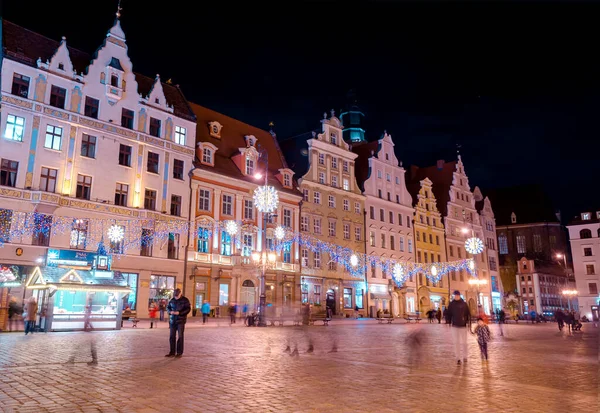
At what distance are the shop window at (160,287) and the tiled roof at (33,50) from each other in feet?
44.4

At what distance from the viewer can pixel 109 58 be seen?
38.4 metres

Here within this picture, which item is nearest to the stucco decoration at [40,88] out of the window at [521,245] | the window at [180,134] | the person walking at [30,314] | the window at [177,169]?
the window at [180,134]

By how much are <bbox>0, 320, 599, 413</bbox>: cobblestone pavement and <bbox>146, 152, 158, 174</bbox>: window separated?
83.7 feet

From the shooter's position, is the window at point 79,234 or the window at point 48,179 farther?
the window at point 79,234

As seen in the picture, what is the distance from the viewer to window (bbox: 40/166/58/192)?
3309cm

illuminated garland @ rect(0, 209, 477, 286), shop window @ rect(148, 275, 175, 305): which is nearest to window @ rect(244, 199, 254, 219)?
illuminated garland @ rect(0, 209, 477, 286)

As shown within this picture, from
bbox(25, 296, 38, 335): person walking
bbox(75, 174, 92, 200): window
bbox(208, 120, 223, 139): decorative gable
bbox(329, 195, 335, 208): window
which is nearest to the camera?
bbox(25, 296, 38, 335): person walking

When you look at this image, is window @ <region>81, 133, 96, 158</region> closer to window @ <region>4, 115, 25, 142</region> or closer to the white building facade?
window @ <region>4, 115, 25, 142</region>

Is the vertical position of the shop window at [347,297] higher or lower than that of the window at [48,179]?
lower

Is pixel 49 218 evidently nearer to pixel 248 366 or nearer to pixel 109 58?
pixel 109 58

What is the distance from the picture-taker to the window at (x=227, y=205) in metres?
43.2

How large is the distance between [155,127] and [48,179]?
32.0ft

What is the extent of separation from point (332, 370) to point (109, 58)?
34.6 m

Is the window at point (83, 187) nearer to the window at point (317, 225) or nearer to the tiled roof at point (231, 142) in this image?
the tiled roof at point (231, 142)
